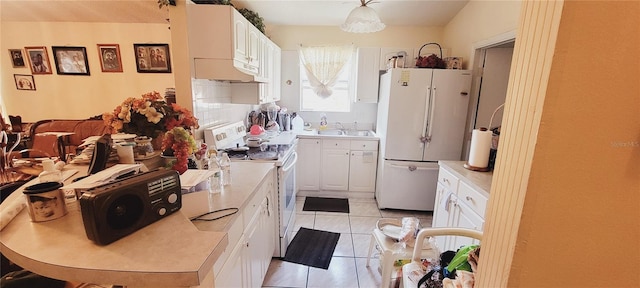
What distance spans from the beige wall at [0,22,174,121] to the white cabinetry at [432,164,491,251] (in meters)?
4.07

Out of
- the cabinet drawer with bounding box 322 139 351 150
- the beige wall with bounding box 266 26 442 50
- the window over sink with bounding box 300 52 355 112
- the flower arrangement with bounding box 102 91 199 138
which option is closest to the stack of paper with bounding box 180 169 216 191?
the flower arrangement with bounding box 102 91 199 138

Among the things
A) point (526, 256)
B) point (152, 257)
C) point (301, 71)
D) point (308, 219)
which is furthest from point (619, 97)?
point (301, 71)

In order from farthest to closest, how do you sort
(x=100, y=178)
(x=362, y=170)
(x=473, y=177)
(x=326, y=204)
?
(x=362, y=170) → (x=326, y=204) → (x=473, y=177) → (x=100, y=178)

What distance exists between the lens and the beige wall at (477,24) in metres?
2.17

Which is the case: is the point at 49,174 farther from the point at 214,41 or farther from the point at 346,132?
the point at 346,132

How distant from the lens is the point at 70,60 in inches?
152

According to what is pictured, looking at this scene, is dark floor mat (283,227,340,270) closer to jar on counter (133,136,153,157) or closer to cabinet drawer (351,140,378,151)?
cabinet drawer (351,140,378,151)

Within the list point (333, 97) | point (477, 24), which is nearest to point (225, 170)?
point (333, 97)

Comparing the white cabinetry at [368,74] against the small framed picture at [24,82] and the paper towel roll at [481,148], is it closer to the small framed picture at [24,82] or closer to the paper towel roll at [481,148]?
the paper towel roll at [481,148]

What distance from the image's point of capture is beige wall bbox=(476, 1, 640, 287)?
0.46 meters

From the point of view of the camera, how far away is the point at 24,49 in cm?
383

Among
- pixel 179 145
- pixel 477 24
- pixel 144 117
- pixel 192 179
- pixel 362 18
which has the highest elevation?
pixel 477 24

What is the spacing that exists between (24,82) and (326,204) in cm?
511

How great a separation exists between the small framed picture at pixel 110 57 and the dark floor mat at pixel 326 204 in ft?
11.8
